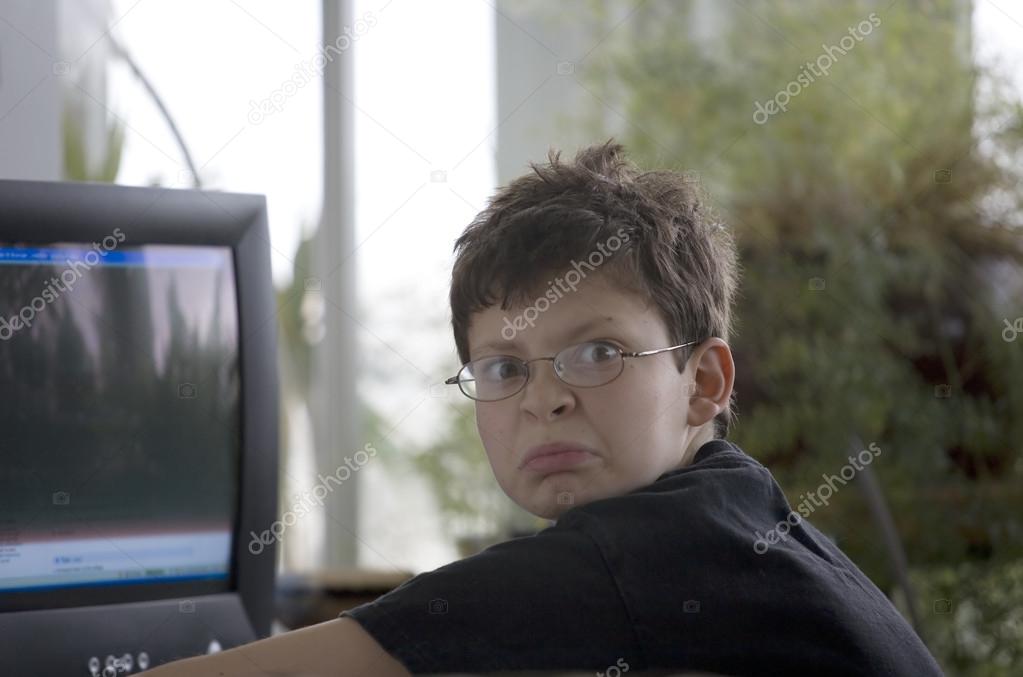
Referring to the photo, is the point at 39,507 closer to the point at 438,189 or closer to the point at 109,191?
the point at 109,191

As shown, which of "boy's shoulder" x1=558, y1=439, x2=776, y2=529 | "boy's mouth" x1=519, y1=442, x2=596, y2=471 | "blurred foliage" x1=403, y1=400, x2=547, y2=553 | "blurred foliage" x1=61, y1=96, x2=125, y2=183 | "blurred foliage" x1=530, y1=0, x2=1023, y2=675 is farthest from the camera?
"blurred foliage" x1=403, y1=400, x2=547, y2=553

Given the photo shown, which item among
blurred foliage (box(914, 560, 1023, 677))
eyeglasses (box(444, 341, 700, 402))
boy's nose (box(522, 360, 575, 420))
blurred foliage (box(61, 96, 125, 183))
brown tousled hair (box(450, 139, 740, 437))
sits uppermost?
blurred foliage (box(61, 96, 125, 183))

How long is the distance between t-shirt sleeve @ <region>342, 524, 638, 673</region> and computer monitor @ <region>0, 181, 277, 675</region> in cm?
43

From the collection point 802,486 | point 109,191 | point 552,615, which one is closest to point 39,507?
point 109,191

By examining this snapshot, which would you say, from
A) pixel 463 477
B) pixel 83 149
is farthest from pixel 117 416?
pixel 463 477

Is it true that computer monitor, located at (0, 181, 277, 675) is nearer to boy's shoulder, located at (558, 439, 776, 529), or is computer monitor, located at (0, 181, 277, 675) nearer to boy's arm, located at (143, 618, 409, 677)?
boy's arm, located at (143, 618, 409, 677)

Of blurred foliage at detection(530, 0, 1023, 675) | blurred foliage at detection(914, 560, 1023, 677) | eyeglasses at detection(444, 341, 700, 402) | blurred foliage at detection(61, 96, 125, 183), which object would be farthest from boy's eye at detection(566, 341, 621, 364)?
blurred foliage at detection(914, 560, 1023, 677)

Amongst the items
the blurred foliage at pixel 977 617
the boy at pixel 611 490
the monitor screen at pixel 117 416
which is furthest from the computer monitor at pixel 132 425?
the blurred foliage at pixel 977 617

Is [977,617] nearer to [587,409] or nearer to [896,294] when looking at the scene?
[896,294]

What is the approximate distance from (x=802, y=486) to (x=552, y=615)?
1.40m

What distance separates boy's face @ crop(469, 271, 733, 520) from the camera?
968 millimetres

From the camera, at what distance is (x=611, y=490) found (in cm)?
96

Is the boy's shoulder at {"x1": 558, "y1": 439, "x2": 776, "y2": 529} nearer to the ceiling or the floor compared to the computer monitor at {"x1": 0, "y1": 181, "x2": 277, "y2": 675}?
nearer to the floor

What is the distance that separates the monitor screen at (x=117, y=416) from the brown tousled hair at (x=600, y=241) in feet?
0.93
